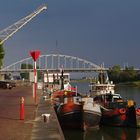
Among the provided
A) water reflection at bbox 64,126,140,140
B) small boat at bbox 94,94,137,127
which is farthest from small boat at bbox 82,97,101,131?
small boat at bbox 94,94,137,127

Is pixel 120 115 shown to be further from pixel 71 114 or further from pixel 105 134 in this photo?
pixel 71 114

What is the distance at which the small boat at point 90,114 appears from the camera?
101 ft

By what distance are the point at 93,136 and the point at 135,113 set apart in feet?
17.6

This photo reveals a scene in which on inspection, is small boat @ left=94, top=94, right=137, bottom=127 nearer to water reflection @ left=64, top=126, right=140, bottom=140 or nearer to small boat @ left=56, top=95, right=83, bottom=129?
water reflection @ left=64, top=126, right=140, bottom=140

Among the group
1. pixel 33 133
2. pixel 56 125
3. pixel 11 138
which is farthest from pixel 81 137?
pixel 11 138

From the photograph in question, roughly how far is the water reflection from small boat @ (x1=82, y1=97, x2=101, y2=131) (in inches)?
22.1

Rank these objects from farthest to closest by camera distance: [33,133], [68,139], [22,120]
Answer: [68,139]
[22,120]
[33,133]

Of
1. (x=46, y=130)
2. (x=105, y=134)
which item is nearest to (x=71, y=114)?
(x=105, y=134)

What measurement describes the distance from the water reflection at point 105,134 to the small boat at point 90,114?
0.56 meters

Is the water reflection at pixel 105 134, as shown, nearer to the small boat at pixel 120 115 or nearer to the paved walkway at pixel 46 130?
the small boat at pixel 120 115

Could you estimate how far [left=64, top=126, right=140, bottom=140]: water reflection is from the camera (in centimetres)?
3000

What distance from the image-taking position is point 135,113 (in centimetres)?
3422

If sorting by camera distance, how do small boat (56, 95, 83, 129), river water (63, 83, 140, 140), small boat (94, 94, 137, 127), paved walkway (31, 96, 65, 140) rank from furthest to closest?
small boat (94, 94, 137, 127)
small boat (56, 95, 83, 129)
river water (63, 83, 140, 140)
paved walkway (31, 96, 65, 140)

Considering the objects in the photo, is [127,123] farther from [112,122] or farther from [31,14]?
[31,14]
